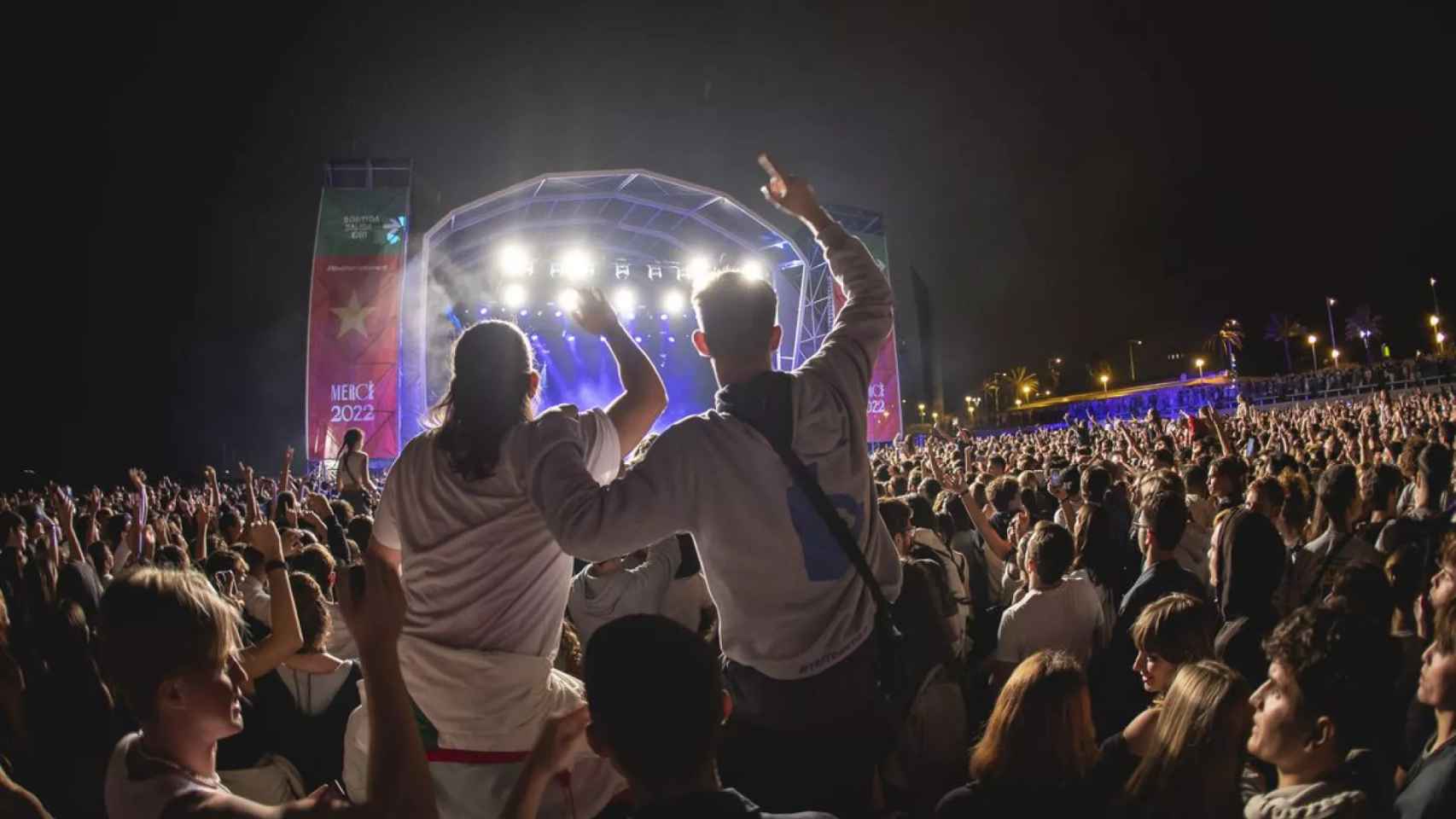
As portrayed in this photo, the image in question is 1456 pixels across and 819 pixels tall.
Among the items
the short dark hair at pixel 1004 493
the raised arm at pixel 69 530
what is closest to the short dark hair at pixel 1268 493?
the short dark hair at pixel 1004 493

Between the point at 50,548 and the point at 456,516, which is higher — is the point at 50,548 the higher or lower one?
the lower one

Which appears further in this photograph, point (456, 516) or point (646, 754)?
point (456, 516)

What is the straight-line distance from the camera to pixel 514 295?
20.2 meters

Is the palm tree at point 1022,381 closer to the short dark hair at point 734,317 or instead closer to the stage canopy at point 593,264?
the stage canopy at point 593,264

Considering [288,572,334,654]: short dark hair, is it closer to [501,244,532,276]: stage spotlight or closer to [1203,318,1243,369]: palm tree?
[501,244,532,276]: stage spotlight

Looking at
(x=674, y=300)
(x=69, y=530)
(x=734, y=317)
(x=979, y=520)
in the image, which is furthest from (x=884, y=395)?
(x=734, y=317)

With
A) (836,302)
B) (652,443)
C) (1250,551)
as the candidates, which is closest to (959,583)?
(1250,551)

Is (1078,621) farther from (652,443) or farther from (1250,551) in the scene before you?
(652,443)

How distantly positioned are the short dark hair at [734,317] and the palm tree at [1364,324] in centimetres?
8428

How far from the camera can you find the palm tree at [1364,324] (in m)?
70.6

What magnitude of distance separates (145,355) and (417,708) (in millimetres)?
31633

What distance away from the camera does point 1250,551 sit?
144 inches

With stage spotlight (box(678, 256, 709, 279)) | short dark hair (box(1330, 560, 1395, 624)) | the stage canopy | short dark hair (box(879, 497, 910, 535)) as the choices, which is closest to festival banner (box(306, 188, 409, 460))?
the stage canopy

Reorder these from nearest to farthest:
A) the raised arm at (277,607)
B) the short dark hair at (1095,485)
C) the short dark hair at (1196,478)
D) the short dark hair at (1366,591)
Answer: the raised arm at (277,607) → the short dark hair at (1366,591) → the short dark hair at (1095,485) → the short dark hair at (1196,478)
